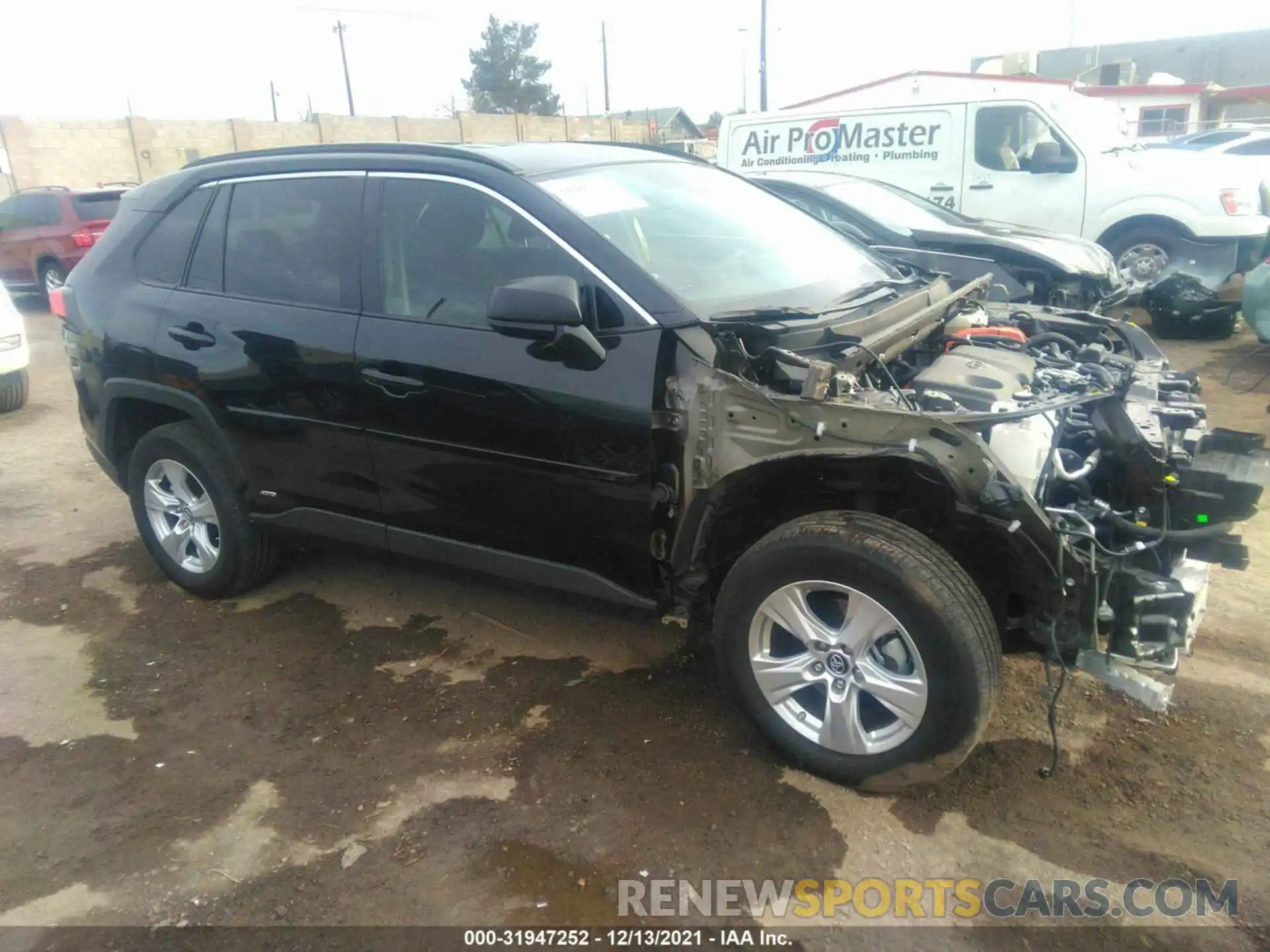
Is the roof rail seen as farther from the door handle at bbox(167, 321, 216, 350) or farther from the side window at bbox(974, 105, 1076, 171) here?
the side window at bbox(974, 105, 1076, 171)

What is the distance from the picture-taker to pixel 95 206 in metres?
13.4

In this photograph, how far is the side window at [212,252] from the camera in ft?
13.0

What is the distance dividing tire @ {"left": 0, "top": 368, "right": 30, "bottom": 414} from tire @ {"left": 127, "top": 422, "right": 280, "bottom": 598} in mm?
4545

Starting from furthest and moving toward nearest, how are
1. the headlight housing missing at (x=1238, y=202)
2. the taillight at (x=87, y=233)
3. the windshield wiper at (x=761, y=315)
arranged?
the taillight at (x=87, y=233)
the headlight housing missing at (x=1238, y=202)
the windshield wiper at (x=761, y=315)

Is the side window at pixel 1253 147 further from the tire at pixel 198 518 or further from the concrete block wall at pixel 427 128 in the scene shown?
the concrete block wall at pixel 427 128

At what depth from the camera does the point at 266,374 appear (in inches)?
146

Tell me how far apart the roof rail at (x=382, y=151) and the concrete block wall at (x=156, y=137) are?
71.6 ft

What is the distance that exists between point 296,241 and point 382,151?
507 millimetres

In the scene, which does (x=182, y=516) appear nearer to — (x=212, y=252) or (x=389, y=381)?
(x=212, y=252)

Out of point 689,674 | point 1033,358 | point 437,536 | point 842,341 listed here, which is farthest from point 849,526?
point 437,536

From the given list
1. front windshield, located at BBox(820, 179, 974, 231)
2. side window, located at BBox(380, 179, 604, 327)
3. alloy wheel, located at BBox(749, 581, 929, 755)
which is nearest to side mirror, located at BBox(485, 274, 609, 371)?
side window, located at BBox(380, 179, 604, 327)

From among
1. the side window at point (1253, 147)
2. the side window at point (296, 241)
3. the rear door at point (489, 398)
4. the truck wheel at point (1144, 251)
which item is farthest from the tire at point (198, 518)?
the side window at point (1253, 147)

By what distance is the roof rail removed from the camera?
3.38m

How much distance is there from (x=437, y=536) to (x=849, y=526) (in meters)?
1.60
